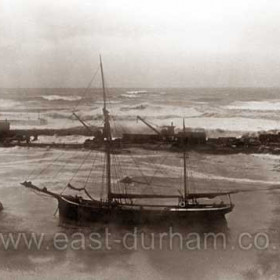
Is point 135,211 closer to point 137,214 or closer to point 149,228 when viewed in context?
point 137,214

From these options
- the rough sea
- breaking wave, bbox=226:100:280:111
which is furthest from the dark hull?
breaking wave, bbox=226:100:280:111

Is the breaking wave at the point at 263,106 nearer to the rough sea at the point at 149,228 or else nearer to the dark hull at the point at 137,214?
the rough sea at the point at 149,228

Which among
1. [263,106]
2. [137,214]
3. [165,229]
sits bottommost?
[165,229]

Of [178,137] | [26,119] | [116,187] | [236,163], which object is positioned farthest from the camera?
[26,119]

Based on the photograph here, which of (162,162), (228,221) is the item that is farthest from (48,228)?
(162,162)

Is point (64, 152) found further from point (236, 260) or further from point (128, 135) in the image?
point (236, 260)

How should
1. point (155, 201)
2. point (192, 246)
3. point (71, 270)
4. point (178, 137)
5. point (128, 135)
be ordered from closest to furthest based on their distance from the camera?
point (71, 270)
point (192, 246)
point (155, 201)
point (178, 137)
point (128, 135)

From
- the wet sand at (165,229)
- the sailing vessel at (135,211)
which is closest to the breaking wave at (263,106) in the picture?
the wet sand at (165,229)

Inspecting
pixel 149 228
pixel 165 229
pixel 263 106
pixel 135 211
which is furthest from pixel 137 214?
pixel 263 106

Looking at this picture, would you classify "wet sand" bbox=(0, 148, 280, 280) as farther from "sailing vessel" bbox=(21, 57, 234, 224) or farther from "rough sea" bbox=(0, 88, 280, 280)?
"sailing vessel" bbox=(21, 57, 234, 224)
